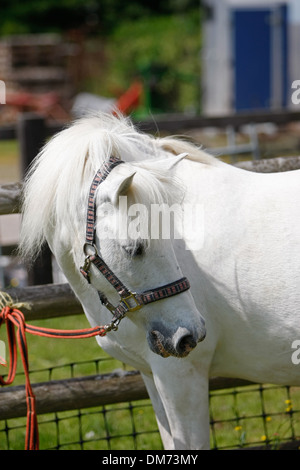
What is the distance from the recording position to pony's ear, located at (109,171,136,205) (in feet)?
7.64

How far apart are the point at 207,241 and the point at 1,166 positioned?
36.7 ft

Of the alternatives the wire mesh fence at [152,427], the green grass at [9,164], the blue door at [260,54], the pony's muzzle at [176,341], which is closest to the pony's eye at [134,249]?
the pony's muzzle at [176,341]

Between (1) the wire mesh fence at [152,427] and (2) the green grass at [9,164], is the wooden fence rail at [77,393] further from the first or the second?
(2) the green grass at [9,164]

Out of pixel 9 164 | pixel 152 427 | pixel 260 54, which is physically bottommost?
pixel 152 427

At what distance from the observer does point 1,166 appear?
13367mm

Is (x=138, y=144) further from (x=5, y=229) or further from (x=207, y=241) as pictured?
(x=5, y=229)

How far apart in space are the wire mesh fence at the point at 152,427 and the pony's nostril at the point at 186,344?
1286 millimetres

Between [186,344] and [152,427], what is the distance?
5.79ft

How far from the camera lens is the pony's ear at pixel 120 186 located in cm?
233

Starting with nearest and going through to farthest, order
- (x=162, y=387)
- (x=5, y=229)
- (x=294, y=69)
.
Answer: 1. (x=162, y=387)
2. (x=5, y=229)
3. (x=294, y=69)

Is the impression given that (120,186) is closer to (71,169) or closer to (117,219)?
(117,219)

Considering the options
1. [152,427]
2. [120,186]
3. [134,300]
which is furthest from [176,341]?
[152,427]

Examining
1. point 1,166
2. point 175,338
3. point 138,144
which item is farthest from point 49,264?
point 1,166

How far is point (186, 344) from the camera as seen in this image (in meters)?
2.39
